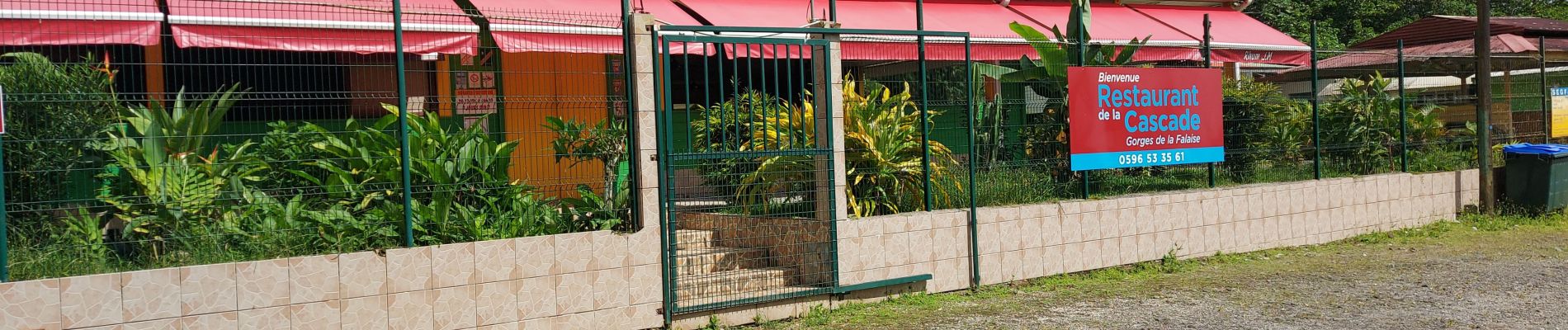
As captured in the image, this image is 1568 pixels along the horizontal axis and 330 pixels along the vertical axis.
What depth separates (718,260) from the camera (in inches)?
320

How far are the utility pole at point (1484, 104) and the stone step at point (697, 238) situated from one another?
9.67 metres

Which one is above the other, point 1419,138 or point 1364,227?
point 1419,138

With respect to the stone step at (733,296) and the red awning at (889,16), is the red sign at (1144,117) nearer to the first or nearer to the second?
the red awning at (889,16)

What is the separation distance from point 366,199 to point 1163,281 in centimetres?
616

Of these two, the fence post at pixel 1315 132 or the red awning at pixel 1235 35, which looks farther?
the red awning at pixel 1235 35

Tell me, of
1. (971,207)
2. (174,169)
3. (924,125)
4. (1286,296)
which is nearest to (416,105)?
(174,169)

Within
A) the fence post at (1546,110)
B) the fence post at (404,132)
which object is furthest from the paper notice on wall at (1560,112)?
the fence post at (404,132)

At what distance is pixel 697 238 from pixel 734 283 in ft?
2.25

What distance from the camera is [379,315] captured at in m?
6.57

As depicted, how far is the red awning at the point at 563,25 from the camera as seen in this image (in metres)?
7.48

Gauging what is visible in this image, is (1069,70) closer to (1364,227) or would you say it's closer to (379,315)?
(1364,227)

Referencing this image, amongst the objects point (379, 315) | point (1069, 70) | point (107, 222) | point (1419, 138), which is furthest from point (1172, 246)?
point (107, 222)

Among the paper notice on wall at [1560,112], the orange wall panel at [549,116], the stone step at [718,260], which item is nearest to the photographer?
the orange wall panel at [549,116]

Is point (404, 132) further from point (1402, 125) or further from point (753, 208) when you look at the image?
point (1402, 125)
